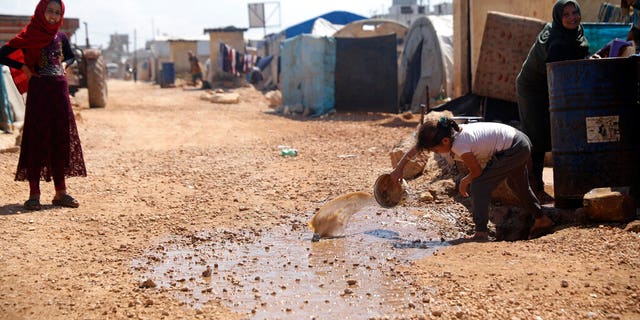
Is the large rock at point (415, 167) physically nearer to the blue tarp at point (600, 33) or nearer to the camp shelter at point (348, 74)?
the blue tarp at point (600, 33)

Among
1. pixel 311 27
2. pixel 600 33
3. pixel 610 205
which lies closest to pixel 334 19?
pixel 311 27

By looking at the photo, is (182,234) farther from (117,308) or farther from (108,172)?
(108,172)

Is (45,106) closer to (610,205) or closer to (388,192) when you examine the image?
(388,192)

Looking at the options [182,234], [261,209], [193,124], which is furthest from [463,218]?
[193,124]

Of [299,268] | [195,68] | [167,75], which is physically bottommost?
[299,268]

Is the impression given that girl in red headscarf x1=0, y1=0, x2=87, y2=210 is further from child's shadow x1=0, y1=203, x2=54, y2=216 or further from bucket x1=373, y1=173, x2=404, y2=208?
bucket x1=373, y1=173, x2=404, y2=208

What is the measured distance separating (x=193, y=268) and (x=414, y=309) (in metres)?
1.53

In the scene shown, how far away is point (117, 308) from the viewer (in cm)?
362

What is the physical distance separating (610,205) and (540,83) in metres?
1.55

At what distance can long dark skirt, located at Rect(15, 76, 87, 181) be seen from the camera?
231 inches

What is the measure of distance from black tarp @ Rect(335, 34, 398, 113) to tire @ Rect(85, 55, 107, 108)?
536 cm

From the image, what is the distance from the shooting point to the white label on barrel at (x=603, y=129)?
16.9ft

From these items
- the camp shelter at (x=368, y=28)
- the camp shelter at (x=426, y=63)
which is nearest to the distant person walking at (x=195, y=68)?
the camp shelter at (x=368, y=28)

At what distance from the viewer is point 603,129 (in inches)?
203
